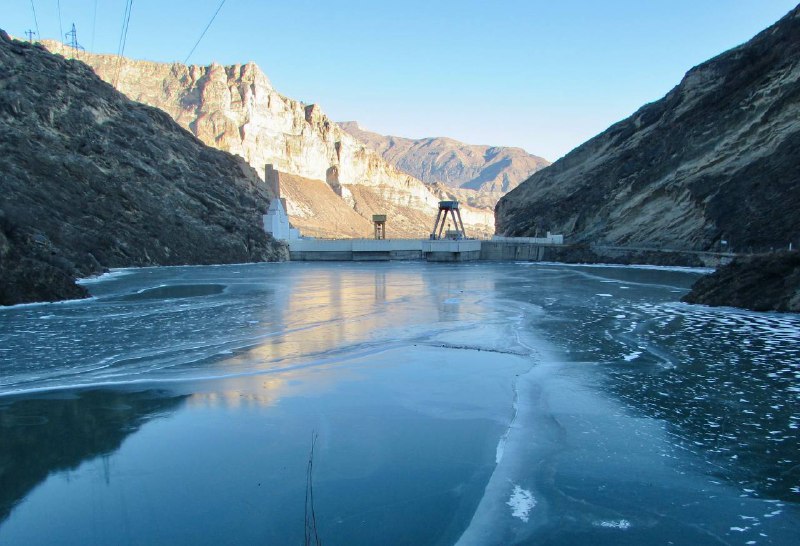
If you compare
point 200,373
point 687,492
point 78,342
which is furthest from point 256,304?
point 687,492

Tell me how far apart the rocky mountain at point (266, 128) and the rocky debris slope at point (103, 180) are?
2782 inches

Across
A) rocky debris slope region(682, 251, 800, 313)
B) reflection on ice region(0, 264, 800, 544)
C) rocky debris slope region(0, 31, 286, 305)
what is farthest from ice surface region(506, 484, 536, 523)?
rocky debris slope region(0, 31, 286, 305)

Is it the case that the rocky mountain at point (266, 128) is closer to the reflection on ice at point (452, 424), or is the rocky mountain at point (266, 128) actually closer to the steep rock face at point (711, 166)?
the steep rock face at point (711, 166)

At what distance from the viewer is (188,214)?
54.0 m

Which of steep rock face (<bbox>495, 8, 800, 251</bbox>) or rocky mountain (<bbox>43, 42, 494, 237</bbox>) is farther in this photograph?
rocky mountain (<bbox>43, 42, 494, 237</bbox>)

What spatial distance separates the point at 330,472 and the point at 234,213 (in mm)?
59040

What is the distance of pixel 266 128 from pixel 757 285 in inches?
6154

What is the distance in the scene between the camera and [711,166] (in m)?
43.2

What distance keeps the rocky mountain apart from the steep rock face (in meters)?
80.9

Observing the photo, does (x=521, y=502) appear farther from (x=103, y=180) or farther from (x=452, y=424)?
(x=103, y=180)

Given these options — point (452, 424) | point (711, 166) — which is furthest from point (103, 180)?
point (711, 166)

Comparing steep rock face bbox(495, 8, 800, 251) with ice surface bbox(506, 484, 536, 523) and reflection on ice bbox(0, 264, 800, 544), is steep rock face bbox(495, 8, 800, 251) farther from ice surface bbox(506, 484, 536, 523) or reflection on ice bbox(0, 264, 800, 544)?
ice surface bbox(506, 484, 536, 523)

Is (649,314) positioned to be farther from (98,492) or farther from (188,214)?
(188,214)

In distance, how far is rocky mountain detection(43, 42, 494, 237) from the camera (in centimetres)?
14938
